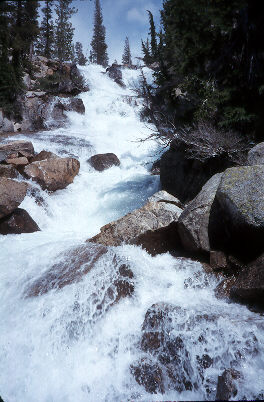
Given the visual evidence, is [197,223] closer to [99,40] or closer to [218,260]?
[218,260]

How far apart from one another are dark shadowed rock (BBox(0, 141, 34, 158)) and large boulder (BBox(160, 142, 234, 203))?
240 inches

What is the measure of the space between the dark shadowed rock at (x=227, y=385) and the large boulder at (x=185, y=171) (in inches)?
212

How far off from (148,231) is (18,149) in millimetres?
7941

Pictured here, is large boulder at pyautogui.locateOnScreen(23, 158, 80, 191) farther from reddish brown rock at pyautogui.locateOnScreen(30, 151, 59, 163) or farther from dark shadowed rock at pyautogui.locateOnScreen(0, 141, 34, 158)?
dark shadowed rock at pyautogui.locateOnScreen(0, 141, 34, 158)

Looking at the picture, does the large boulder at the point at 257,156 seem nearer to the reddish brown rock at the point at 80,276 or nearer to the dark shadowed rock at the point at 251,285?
the dark shadowed rock at the point at 251,285

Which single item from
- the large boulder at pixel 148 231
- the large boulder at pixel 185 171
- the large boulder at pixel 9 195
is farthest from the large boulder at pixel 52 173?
the large boulder at pixel 148 231

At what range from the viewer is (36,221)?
805 centimetres

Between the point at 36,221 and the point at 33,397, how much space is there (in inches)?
220

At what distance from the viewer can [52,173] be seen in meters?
9.58

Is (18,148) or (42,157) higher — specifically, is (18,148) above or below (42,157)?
above

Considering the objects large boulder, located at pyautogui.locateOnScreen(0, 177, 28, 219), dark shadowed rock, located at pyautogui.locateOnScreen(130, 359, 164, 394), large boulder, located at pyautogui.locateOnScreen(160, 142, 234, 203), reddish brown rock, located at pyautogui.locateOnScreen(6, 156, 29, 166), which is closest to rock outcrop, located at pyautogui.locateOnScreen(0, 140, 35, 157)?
reddish brown rock, located at pyautogui.locateOnScreen(6, 156, 29, 166)

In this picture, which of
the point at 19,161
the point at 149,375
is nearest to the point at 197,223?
the point at 149,375

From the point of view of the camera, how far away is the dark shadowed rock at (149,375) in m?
2.92

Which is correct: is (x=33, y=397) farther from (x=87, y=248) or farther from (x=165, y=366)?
(x=87, y=248)
